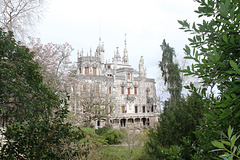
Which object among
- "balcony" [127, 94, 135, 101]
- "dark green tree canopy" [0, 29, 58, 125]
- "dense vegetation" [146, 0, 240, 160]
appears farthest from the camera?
"balcony" [127, 94, 135, 101]

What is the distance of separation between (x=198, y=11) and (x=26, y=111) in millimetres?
3801

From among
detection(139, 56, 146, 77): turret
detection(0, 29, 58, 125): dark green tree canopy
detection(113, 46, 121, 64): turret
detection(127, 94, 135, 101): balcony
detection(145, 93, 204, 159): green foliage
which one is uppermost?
detection(113, 46, 121, 64): turret

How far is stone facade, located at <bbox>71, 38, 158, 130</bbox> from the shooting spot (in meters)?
31.1

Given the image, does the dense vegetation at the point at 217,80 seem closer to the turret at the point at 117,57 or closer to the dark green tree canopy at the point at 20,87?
the dark green tree canopy at the point at 20,87

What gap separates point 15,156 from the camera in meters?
4.26

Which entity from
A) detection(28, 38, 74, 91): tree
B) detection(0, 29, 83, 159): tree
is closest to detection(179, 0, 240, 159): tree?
detection(0, 29, 83, 159): tree

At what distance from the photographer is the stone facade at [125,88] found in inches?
1223

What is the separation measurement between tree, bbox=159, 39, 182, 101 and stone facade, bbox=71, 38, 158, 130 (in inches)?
396

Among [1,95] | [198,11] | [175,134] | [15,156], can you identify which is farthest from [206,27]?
[175,134]

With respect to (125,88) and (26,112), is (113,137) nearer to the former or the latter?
(125,88)

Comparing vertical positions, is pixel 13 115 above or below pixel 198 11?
below

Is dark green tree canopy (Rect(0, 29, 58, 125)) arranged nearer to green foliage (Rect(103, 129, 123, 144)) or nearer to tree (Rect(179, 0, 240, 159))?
tree (Rect(179, 0, 240, 159))

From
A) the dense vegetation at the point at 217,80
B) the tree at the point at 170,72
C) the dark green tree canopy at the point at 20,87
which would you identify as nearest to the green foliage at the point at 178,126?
the dense vegetation at the point at 217,80

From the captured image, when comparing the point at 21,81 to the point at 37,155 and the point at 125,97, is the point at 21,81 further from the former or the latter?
the point at 125,97
